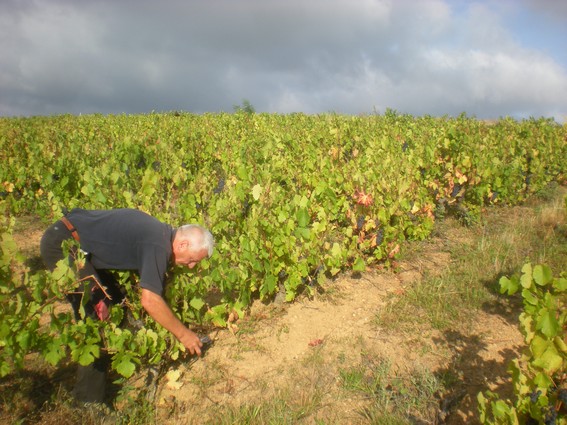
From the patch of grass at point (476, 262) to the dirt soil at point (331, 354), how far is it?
160mm

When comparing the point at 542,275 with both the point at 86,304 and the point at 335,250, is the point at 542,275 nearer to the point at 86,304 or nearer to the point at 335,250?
the point at 335,250

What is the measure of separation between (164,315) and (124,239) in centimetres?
66

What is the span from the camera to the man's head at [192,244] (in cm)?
284

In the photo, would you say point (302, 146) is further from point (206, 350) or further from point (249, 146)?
point (206, 350)

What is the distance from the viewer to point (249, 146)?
8.42 meters

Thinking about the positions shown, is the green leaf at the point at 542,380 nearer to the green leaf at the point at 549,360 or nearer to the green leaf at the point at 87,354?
the green leaf at the point at 549,360

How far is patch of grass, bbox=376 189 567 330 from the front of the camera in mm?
3986

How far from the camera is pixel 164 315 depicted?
2658mm

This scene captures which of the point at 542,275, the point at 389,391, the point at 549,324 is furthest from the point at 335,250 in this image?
the point at 549,324

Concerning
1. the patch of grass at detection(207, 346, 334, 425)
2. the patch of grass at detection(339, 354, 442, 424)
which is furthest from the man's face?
the patch of grass at detection(339, 354, 442, 424)

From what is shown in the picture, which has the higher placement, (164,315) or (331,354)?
(164,315)

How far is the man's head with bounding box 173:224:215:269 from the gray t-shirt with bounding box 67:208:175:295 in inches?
2.5

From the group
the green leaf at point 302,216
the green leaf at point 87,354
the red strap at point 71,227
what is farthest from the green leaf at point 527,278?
the red strap at point 71,227

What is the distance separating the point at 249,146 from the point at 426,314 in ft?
18.0
